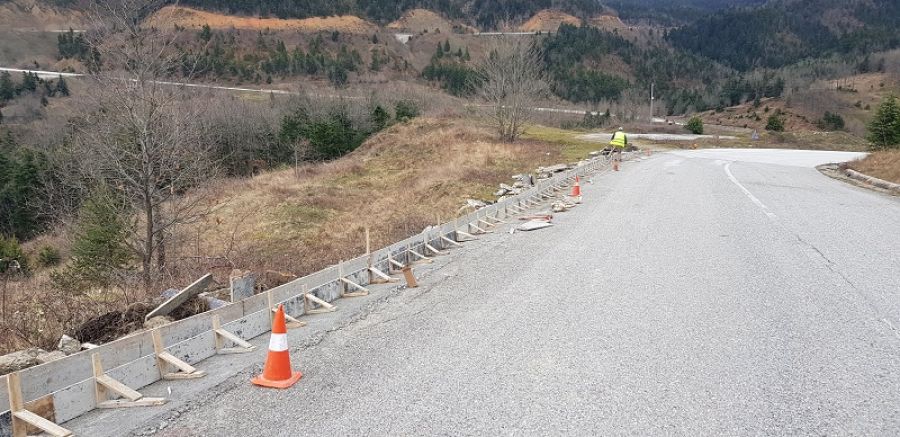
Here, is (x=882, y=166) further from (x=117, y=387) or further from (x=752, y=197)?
(x=117, y=387)

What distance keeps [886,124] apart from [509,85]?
2995 centimetres

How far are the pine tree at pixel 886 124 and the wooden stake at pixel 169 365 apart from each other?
50002 millimetres

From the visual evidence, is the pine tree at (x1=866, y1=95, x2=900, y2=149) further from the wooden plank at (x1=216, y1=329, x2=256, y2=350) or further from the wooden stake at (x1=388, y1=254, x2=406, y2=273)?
the wooden plank at (x1=216, y1=329, x2=256, y2=350)

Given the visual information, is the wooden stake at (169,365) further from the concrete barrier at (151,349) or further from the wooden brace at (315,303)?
the wooden brace at (315,303)

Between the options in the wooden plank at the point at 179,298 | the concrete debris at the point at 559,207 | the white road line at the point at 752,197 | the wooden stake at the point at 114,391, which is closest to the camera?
the wooden stake at the point at 114,391

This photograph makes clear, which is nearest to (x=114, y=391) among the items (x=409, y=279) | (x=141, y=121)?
(x=409, y=279)

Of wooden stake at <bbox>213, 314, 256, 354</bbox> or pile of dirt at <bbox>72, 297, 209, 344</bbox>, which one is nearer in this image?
wooden stake at <bbox>213, 314, 256, 354</bbox>

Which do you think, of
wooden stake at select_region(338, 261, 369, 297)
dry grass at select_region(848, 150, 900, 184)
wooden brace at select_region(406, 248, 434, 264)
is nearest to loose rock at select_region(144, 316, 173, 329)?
wooden stake at select_region(338, 261, 369, 297)

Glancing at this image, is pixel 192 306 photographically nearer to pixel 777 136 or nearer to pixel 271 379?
pixel 271 379

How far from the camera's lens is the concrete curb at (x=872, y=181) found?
1630 centimetres

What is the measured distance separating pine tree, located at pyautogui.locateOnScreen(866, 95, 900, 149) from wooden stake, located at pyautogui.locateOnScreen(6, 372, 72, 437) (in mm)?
51092

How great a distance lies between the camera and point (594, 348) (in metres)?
5.07

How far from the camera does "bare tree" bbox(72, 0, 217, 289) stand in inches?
461

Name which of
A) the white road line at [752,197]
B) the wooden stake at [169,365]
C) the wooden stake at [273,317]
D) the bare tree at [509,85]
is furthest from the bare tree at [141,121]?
the bare tree at [509,85]
